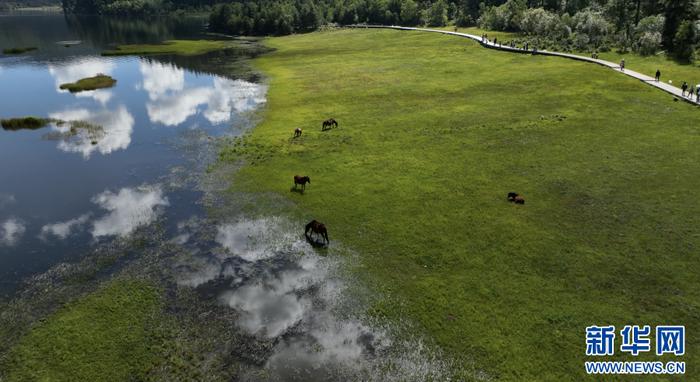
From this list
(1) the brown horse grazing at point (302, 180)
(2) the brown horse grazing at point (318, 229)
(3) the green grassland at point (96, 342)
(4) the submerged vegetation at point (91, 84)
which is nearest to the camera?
(3) the green grassland at point (96, 342)

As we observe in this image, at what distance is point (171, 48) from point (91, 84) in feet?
197

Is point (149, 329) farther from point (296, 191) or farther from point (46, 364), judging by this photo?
point (296, 191)

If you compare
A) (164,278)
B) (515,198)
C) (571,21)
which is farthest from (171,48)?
(515,198)

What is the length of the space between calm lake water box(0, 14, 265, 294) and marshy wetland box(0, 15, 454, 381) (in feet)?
0.61

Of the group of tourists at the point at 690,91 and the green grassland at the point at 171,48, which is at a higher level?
the green grassland at the point at 171,48

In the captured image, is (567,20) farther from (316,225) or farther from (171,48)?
(171,48)

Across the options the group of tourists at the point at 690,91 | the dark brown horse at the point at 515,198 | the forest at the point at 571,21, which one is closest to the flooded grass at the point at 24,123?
the dark brown horse at the point at 515,198

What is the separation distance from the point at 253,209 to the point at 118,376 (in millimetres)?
16082

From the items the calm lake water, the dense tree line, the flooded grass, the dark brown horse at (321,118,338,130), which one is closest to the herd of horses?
the calm lake water

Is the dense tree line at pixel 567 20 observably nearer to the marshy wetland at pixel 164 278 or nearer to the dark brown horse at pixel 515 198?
the dark brown horse at pixel 515 198

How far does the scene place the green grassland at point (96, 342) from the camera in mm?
19062

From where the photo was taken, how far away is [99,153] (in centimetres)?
4575

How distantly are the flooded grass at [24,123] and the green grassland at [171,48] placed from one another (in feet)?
229

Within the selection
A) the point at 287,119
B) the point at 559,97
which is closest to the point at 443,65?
the point at 559,97
